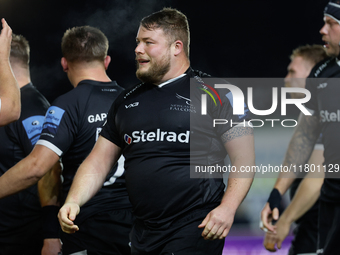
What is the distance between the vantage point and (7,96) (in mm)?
2469

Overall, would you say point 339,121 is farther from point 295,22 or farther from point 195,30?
point 295,22

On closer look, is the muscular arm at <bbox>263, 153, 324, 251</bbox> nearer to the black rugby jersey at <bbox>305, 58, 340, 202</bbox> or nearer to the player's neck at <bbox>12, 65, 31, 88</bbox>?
the black rugby jersey at <bbox>305, 58, 340, 202</bbox>

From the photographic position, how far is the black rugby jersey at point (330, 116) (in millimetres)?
2775

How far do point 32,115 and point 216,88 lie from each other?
1.44 meters

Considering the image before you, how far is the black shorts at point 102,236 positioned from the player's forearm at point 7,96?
2.77 feet

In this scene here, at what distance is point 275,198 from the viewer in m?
2.82

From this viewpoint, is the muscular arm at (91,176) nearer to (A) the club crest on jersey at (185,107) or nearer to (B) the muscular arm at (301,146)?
(A) the club crest on jersey at (185,107)

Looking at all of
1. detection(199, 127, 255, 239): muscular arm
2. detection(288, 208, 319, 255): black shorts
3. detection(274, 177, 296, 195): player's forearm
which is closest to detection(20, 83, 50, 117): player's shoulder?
detection(199, 127, 255, 239): muscular arm

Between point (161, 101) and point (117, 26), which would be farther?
point (117, 26)

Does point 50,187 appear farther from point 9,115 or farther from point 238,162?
point 238,162

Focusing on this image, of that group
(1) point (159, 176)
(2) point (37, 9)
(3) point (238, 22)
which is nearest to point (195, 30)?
(3) point (238, 22)

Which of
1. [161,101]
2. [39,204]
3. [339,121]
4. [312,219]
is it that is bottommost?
[312,219]

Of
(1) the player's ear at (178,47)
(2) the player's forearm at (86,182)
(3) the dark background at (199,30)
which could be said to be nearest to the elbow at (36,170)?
(2) the player's forearm at (86,182)

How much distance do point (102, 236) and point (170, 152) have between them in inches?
35.3
